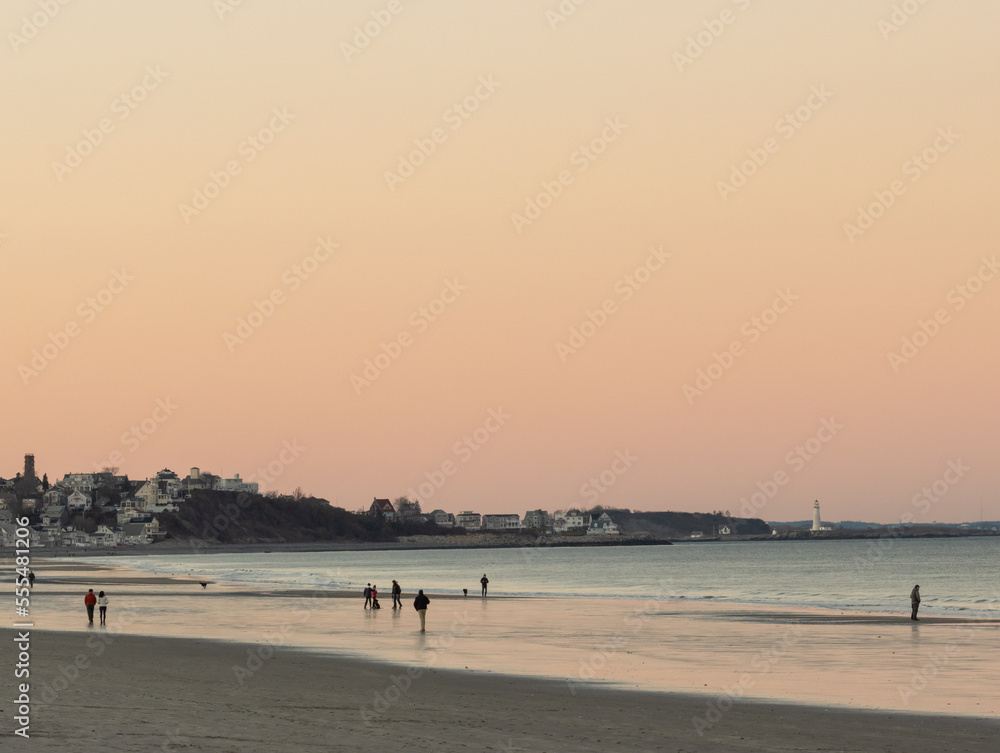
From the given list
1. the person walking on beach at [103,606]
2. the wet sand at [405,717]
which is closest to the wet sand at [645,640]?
the person walking on beach at [103,606]

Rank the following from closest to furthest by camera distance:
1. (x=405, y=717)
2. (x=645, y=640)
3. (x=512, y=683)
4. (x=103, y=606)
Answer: (x=405, y=717), (x=512, y=683), (x=645, y=640), (x=103, y=606)

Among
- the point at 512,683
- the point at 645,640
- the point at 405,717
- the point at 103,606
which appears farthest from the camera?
the point at 103,606

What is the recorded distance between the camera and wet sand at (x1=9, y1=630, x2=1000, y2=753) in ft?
63.0

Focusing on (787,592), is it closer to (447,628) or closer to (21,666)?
(447,628)

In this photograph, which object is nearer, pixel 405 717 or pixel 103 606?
pixel 405 717

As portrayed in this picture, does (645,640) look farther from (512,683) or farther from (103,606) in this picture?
(103,606)

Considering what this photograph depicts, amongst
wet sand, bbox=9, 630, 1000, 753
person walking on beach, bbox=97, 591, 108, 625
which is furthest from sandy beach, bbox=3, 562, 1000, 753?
person walking on beach, bbox=97, 591, 108, 625

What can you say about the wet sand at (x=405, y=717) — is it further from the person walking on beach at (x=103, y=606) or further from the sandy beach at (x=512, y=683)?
the person walking on beach at (x=103, y=606)

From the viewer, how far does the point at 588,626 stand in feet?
163

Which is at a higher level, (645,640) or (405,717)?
(405,717)

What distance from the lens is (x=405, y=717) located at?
74.3 ft

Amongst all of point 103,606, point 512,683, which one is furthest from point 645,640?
point 103,606

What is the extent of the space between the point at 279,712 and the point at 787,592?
74.1 metres

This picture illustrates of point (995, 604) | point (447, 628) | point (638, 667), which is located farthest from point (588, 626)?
point (995, 604)
